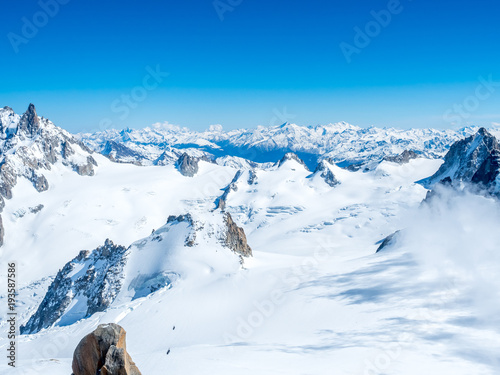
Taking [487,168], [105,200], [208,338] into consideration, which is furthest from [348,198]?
[208,338]

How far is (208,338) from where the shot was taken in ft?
121

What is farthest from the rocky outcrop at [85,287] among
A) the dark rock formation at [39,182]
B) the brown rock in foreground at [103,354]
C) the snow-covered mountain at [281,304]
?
the dark rock formation at [39,182]

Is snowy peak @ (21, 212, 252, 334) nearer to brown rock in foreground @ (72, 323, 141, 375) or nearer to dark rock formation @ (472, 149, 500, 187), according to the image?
brown rock in foreground @ (72, 323, 141, 375)

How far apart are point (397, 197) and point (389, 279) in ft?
497

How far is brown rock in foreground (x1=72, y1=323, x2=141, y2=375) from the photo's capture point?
1566 cm

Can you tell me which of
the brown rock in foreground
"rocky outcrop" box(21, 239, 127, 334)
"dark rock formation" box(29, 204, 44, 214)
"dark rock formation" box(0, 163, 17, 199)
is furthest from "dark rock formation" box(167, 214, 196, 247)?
"dark rock formation" box(0, 163, 17, 199)

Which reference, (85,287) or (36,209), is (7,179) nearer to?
(36,209)

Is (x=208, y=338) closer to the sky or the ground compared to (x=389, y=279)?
closer to the ground

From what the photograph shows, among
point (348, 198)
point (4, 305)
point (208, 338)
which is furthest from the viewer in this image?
point (348, 198)

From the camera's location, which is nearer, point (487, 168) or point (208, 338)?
point (208, 338)

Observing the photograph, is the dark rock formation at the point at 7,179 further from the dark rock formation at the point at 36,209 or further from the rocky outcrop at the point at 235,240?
the rocky outcrop at the point at 235,240

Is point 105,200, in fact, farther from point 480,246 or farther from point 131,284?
point 480,246

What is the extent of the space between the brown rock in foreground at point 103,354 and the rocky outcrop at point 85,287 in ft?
144

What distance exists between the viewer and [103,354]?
1630cm
